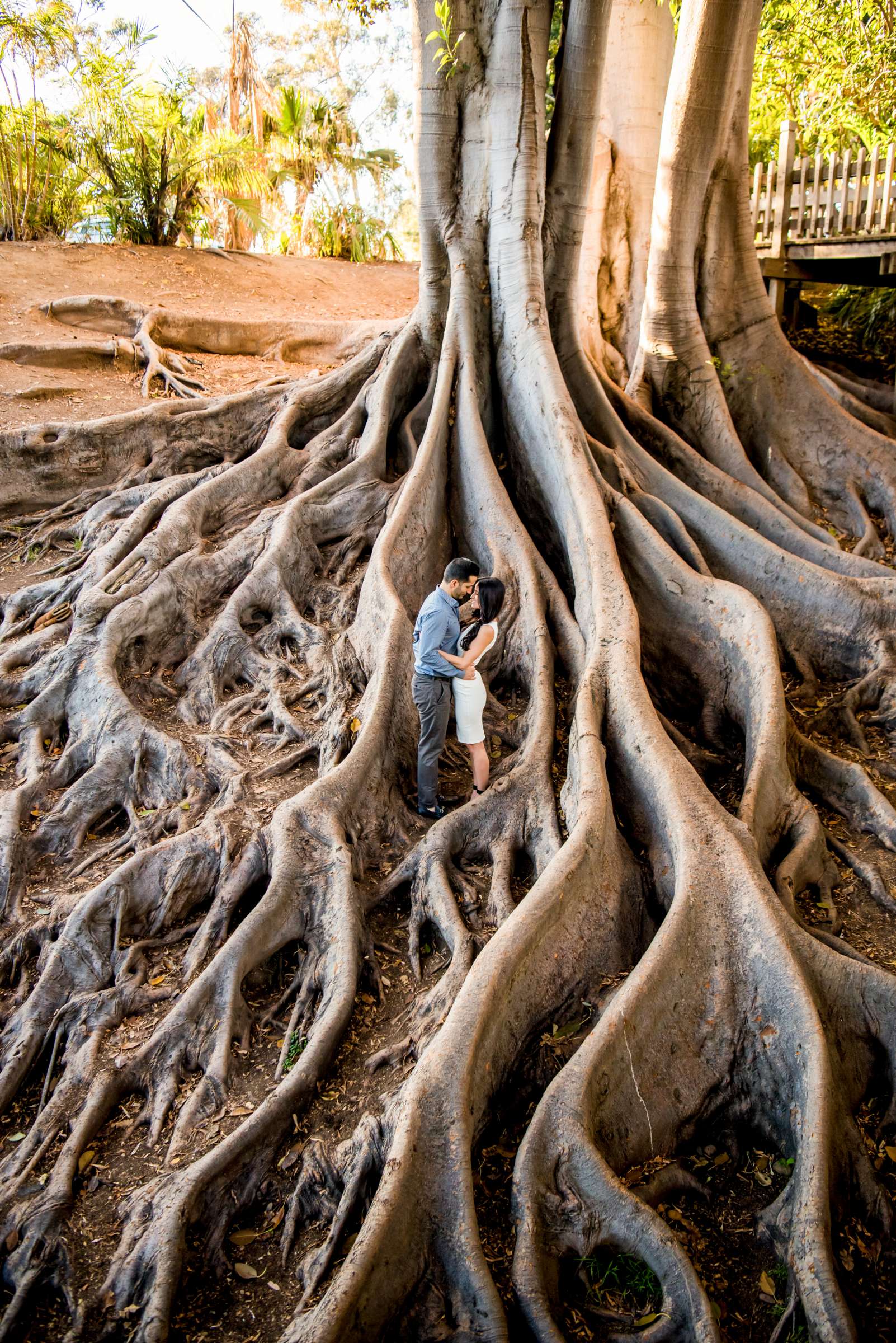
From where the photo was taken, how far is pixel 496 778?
4.89 metres

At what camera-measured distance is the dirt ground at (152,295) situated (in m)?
9.48

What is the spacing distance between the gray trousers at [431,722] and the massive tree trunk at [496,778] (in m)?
0.23

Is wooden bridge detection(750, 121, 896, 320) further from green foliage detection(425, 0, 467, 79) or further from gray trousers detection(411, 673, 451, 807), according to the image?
gray trousers detection(411, 673, 451, 807)

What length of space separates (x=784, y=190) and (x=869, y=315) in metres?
2.73

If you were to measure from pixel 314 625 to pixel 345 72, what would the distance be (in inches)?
1014

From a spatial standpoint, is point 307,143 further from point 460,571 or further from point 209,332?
point 460,571

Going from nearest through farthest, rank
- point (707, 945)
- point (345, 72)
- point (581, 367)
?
point (707, 945) → point (581, 367) → point (345, 72)

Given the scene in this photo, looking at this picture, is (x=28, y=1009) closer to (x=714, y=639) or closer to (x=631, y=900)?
(x=631, y=900)

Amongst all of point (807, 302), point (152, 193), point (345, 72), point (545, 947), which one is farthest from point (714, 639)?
point (345, 72)

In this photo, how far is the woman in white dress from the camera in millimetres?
4539

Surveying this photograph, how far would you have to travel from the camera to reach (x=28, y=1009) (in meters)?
4.08

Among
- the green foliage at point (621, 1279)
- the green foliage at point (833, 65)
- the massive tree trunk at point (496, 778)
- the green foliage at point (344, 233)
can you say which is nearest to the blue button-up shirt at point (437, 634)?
the massive tree trunk at point (496, 778)

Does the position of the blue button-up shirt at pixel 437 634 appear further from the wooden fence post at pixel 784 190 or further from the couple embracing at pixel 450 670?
the wooden fence post at pixel 784 190

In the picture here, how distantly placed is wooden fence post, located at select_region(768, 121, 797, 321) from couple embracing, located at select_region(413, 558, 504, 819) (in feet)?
26.3
